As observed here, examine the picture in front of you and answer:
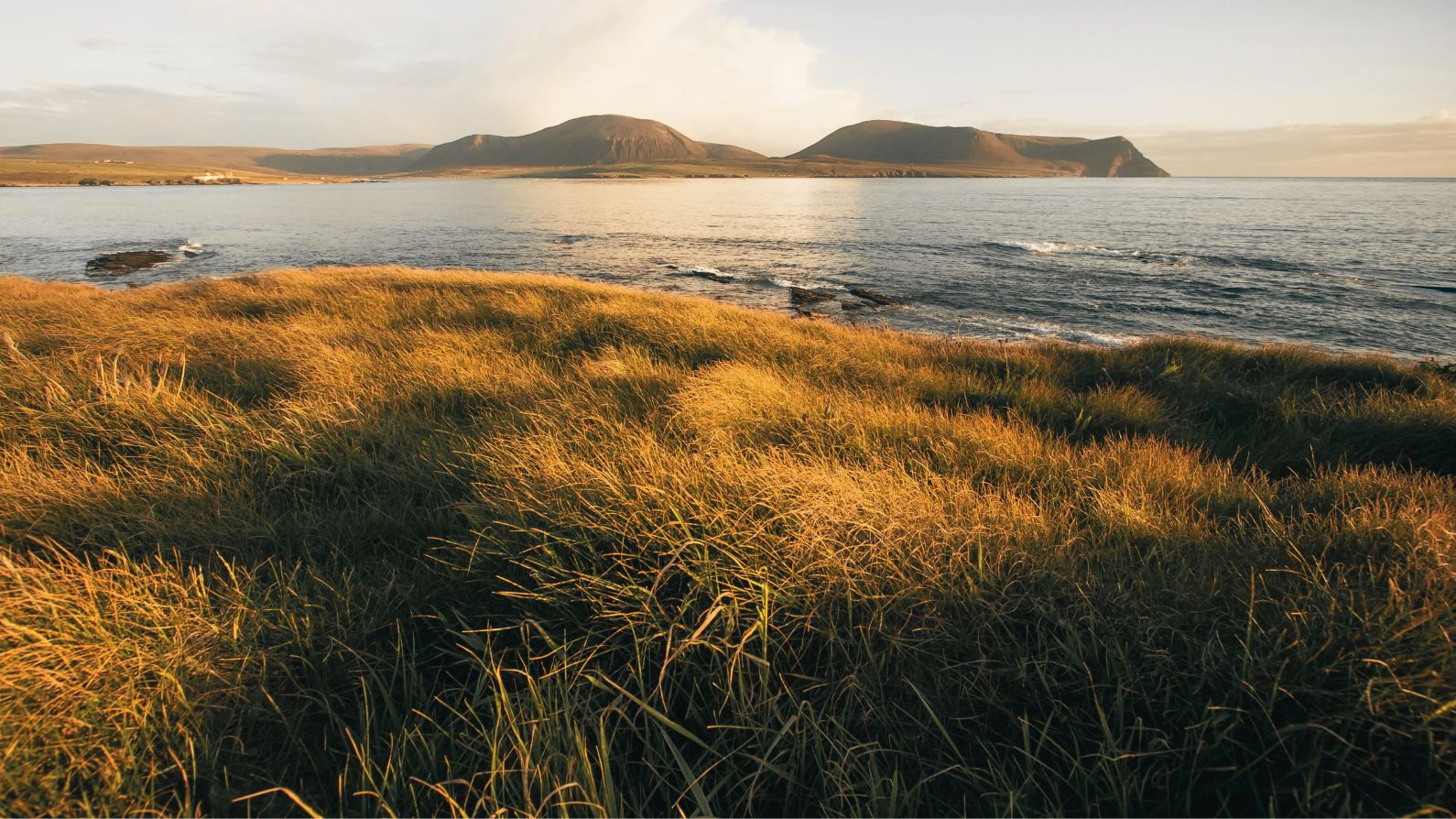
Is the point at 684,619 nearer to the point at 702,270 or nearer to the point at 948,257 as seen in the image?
the point at 702,270

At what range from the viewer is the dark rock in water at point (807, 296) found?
1978 centimetres

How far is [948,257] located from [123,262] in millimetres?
38897

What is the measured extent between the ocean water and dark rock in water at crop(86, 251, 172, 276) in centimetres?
75

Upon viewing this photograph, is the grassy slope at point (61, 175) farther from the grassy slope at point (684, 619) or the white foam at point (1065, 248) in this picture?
the grassy slope at point (684, 619)

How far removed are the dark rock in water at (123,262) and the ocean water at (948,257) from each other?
0.75m

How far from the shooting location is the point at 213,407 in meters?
4.58

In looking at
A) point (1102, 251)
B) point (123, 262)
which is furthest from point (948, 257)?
point (123, 262)

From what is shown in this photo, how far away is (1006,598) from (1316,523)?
2026 mm

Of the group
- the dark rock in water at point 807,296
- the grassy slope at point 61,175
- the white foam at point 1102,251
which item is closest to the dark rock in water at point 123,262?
the dark rock in water at point 807,296

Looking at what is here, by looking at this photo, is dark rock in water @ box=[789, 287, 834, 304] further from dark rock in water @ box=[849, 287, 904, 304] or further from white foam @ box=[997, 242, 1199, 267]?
white foam @ box=[997, 242, 1199, 267]

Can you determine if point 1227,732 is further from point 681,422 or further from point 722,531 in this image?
point 681,422

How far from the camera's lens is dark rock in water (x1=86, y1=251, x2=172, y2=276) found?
908 inches

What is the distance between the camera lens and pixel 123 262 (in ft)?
80.4

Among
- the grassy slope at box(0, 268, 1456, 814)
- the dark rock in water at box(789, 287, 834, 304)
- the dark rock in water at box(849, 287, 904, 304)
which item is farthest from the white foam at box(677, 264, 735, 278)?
the grassy slope at box(0, 268, 1456, 814)
